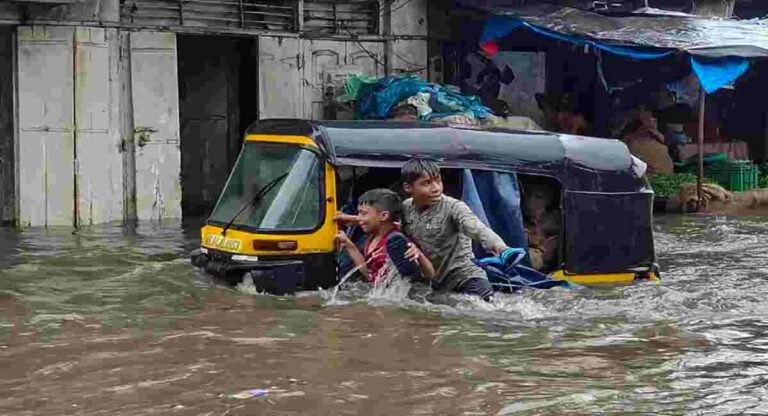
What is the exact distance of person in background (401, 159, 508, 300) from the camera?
8.76 meters

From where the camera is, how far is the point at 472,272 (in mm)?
8969

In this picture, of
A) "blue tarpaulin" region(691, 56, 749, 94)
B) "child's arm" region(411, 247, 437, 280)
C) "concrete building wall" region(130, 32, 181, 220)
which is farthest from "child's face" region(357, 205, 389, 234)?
"blue tarpaulin" region(691, 56, 749, 94)

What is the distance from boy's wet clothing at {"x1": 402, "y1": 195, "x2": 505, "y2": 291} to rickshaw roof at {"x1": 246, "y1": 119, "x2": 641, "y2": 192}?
2.45 feet

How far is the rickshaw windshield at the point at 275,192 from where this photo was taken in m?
9.35

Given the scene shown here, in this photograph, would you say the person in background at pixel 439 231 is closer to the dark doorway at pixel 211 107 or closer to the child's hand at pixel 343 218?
the child's hand at pixel 343 218

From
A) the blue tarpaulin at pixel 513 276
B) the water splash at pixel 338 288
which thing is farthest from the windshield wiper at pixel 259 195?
the blue tarpaulin at pixel 513 276

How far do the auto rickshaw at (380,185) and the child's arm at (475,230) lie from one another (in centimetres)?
96

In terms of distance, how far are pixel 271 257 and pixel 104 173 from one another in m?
7.02

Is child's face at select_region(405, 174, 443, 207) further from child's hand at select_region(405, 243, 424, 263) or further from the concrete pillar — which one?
the concrete pillar

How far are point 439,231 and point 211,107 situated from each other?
1126 cm

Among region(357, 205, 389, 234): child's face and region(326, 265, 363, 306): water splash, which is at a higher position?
region(357, 205, 389, 234): child's face

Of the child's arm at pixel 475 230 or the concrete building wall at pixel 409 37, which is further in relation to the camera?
the concrete building wall at pixel 409 37

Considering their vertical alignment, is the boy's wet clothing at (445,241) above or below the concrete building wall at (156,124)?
below

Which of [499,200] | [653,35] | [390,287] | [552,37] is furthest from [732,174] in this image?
[390,287]
